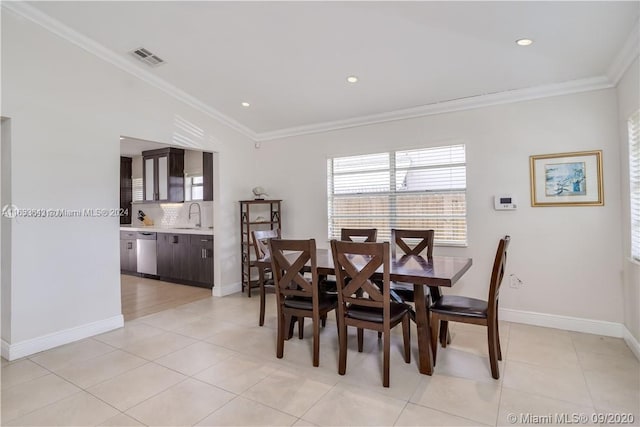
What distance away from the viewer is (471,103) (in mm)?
3762

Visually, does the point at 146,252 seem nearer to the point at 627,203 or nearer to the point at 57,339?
the point at 57,339

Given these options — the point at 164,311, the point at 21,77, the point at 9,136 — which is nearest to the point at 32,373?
the point at 164,311

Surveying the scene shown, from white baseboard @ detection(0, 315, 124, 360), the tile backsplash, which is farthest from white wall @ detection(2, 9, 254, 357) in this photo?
the tile backsplash

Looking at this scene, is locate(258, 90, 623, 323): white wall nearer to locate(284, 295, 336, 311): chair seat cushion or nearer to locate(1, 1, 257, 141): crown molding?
locate(284, 295, 336, 311): chair seat cushion

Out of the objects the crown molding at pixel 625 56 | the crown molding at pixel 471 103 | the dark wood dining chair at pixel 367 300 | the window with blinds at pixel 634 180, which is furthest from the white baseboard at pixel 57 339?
the crown molding at pixel 625 56

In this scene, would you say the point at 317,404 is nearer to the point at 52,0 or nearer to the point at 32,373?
the point at 32,373

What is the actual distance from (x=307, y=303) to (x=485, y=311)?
138 cm

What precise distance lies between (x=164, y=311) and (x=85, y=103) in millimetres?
2509

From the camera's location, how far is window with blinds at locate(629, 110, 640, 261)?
2.79 m

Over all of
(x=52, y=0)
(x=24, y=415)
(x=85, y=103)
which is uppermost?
(x=52, y=0)

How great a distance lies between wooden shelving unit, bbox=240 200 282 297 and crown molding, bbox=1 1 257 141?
137 cm

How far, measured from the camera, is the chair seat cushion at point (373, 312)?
244cm

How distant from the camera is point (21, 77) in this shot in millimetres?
2916

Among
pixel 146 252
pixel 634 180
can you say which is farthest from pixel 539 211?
pixel 146 252
